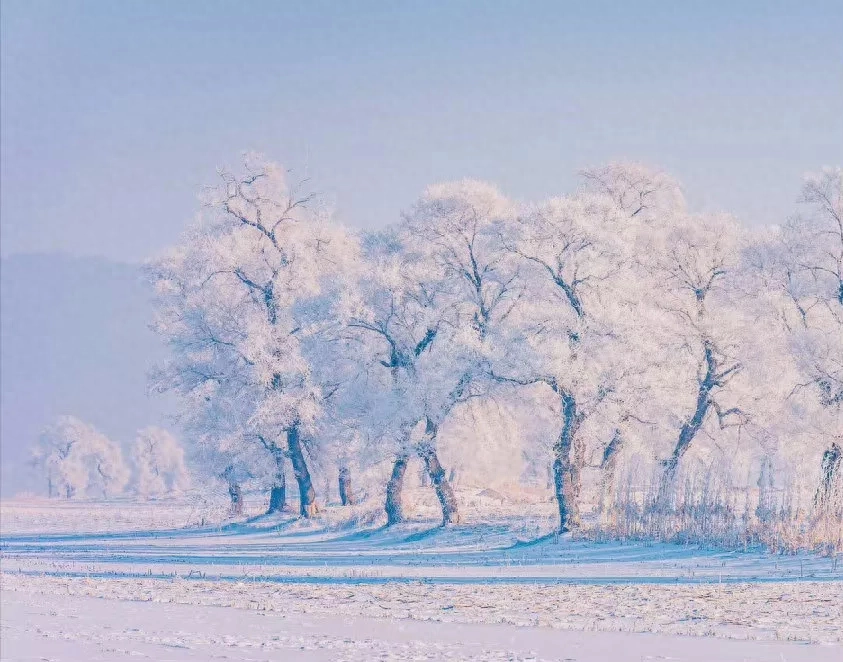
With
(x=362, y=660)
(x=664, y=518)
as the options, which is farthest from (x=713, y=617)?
(x=664, y=518)

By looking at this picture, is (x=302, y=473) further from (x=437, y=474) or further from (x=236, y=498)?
(x=236, y=498)

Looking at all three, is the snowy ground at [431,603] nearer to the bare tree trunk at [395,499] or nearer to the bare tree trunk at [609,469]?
the bare tree trunk at [609,469]

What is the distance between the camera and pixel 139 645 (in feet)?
54.6

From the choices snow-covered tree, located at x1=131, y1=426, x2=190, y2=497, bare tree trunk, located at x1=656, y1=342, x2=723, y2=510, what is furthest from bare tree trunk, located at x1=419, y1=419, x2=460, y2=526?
snow-covered tree, located at x1=131, y1=426, x2=190, y2=497

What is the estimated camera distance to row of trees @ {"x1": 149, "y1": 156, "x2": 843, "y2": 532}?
120 ft

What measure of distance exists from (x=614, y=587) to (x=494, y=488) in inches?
1631

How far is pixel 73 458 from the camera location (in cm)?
14075

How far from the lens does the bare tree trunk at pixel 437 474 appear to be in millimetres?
40469

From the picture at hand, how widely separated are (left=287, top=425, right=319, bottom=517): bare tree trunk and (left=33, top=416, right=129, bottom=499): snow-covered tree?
88768mm

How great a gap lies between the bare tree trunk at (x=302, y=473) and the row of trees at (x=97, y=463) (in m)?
82.5

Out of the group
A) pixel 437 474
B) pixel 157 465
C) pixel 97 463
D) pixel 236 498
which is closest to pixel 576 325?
pixel 437 474

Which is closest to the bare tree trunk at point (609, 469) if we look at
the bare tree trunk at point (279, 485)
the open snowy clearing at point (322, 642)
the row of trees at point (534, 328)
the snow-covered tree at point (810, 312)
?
the row of trees at point (534, 328)

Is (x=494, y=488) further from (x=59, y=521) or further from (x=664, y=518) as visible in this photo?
(x=664, y=518)

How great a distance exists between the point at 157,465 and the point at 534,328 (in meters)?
120
